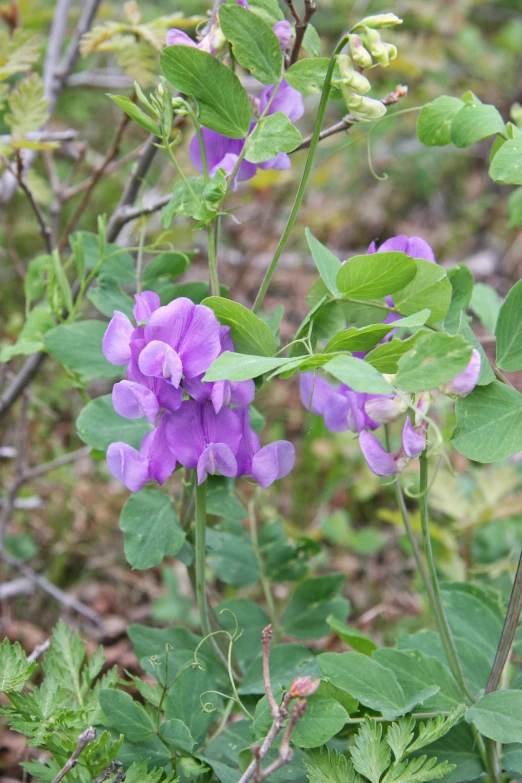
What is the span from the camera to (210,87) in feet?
3.12

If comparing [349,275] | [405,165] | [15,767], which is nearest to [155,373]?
[349,275]

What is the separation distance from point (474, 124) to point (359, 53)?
205mm

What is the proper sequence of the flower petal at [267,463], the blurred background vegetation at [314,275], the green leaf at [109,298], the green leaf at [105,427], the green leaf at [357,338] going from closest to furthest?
1. the green leaf at [357,338]
2. the flower petal at [267,463]
3. the green leaf at [105,427]
4. the green leaf at [109,298]
5. the blurred background vegetation at [314,275]

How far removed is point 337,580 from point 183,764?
0.48 m

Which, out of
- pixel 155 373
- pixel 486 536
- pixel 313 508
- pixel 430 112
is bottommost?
pixel 313 508

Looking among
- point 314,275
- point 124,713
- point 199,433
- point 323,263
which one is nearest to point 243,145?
point 323,263

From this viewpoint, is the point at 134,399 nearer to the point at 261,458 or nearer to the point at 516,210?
the point at 261,458

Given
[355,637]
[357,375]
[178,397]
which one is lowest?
[355,637]

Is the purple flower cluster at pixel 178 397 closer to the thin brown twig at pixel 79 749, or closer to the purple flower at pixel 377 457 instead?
the purple flower at pixel 377 457

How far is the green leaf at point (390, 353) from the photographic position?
863 mm

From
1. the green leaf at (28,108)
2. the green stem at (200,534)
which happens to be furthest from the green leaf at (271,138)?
the green leaf at (28,108)

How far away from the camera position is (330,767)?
3.04 feet

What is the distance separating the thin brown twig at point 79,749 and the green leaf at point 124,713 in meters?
0.09

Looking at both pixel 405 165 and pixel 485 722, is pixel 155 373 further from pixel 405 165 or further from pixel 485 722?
pixel 405 165
